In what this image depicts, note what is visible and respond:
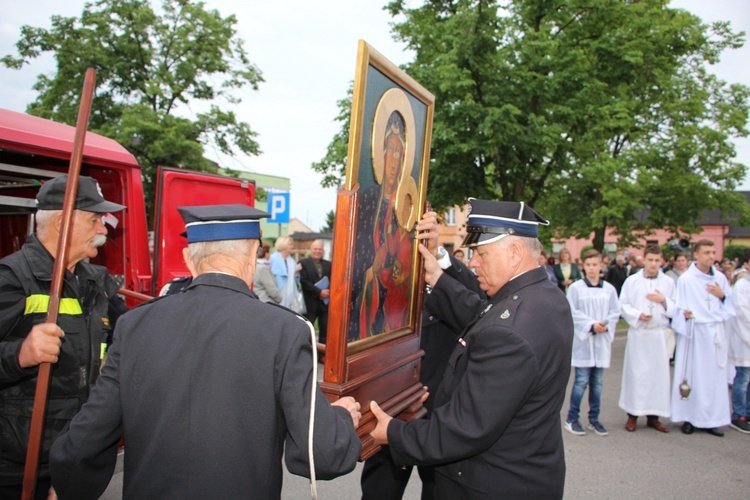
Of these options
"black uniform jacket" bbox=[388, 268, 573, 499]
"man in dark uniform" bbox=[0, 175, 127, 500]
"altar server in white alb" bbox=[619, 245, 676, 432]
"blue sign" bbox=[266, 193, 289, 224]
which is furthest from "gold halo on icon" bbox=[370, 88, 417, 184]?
"blue sign" bbox=[266, 193, 289, 224]

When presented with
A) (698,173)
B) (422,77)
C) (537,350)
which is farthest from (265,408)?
(698,173)

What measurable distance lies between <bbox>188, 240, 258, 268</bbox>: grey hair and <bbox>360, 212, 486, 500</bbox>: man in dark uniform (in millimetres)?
1143

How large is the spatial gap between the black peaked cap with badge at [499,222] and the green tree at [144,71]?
17.3 m

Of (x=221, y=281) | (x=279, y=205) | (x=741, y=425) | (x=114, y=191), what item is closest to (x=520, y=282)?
(x=221, y=281)

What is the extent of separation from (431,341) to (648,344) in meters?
4.02

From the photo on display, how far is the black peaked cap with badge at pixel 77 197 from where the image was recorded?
8.79 feet

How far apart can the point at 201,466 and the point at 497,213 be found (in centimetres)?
152

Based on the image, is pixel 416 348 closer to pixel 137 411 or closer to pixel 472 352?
pixel 472 352

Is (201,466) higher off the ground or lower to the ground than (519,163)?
lower

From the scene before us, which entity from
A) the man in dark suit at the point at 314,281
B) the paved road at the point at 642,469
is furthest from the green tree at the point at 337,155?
the paved road at the point at 642,469

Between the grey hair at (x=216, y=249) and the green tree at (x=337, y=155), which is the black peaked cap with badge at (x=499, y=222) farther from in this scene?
the green tree at (x=337, y=155)

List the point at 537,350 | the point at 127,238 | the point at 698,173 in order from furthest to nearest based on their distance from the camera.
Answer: the point at 698,173, the point at 127,238, the point at 537,350

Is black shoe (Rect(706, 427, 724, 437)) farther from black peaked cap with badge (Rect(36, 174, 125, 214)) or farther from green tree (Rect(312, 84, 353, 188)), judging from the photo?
green tree (Rect(312, 84, 353, 188))

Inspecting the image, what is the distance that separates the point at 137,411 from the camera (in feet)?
5.72
